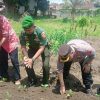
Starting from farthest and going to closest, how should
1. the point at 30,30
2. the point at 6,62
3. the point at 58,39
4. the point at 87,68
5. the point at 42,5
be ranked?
1. the point at 42,5
2. the point at 58,39
3. the point at 6,62
4. the point at 87,68
5. the point at 30,30

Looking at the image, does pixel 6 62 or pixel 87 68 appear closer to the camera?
pixel 87 68

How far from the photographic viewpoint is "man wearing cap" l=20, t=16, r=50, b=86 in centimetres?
762

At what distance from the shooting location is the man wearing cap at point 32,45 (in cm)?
762

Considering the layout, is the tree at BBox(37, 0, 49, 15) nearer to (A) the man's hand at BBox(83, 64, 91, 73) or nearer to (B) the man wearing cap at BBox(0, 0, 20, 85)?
(B) the man wearing cap at BBox(0, 0, 20, 85)

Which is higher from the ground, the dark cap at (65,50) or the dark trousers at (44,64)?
the dark cap at (65,50)

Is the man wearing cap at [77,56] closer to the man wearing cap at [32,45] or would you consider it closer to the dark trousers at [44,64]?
the dark trousers at [44,64]

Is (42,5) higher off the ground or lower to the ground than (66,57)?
lower

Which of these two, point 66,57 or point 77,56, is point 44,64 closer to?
point 77,56

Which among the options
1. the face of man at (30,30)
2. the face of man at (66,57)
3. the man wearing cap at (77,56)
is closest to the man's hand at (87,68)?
the man wearing cap at (77,56)

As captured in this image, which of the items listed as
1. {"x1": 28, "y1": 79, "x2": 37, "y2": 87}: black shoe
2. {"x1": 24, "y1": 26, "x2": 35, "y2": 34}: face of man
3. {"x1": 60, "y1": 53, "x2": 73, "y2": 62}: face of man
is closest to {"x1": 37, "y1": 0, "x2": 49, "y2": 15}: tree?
{"x1": 28, "y1": 79, "x2": 37, "y2": 87}: black shoe

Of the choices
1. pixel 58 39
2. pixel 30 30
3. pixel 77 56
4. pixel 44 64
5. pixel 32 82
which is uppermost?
pixel 30 30

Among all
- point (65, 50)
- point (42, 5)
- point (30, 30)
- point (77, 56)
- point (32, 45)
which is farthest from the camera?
point (42, 5)

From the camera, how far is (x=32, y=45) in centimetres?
805

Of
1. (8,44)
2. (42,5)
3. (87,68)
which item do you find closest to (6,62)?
(8,44)
